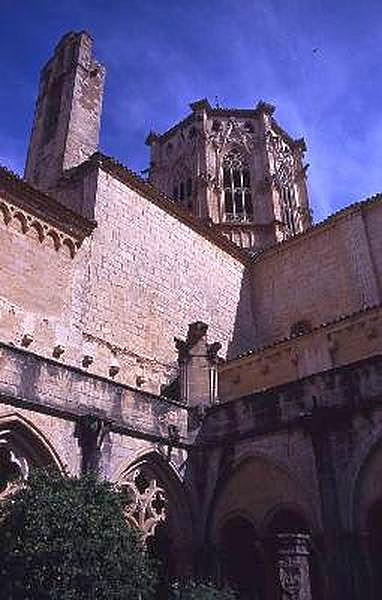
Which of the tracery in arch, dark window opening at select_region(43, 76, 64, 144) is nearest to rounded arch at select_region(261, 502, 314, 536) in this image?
the tracery in arch

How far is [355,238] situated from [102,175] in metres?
8.51

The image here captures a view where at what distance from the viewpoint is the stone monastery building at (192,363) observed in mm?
9023

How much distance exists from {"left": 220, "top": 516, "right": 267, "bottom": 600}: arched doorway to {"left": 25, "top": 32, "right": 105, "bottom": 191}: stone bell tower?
43.8 feet

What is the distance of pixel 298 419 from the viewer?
1002 cm

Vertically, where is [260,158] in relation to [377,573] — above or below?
above

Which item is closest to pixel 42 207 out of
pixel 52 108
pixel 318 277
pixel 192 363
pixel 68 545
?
pixel 192 363

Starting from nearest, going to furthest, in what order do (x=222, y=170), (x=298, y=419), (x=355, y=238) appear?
(x=298, y=419)
(x=355, y=238)
(x=222, y=170)

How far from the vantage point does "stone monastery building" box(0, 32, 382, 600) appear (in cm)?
902

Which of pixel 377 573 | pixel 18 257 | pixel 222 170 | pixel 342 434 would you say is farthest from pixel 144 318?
pixel 222 170

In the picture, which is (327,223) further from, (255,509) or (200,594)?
(200,594)

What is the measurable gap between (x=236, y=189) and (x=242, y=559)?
81.0 ft

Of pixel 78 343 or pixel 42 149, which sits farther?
pixel 42 149

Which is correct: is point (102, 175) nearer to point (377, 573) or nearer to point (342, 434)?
point (342, 434)

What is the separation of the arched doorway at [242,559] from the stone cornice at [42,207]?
8735 millimetres
